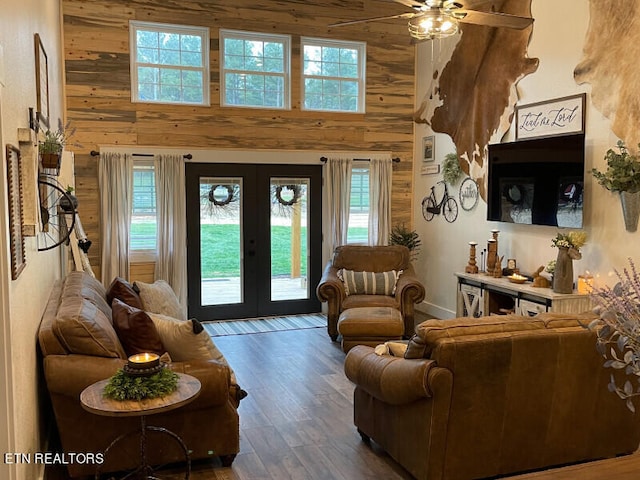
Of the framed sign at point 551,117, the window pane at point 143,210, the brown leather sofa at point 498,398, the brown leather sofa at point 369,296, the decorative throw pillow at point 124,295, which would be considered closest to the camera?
the brown leather sofa at point 498,398

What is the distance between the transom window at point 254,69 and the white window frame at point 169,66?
20 cm

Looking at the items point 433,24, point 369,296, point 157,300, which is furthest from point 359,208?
point 433,24

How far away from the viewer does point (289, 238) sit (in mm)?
7520

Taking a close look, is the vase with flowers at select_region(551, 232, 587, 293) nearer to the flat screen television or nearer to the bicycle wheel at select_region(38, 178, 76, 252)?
the flat screen television

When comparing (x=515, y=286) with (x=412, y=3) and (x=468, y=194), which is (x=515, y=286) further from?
(x=412, y=3)

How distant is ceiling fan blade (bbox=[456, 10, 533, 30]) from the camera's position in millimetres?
3906

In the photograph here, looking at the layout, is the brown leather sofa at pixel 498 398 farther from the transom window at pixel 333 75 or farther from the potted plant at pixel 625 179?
the transom window at pixel 333 75

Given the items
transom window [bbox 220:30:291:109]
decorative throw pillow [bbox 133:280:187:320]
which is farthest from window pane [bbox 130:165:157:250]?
decorative throw pillow [bbox 133:280:187:320]

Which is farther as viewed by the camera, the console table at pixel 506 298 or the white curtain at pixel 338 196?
the white curtain at pixel 338 196

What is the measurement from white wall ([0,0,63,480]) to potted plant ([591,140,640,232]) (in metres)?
4.18

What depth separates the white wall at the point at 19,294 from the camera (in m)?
2.07

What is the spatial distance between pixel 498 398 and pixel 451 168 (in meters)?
4.44

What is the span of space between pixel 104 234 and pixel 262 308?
2203mm

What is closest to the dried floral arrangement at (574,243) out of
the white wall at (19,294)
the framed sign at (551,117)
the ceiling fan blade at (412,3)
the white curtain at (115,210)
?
the framed sign at (551,117)
